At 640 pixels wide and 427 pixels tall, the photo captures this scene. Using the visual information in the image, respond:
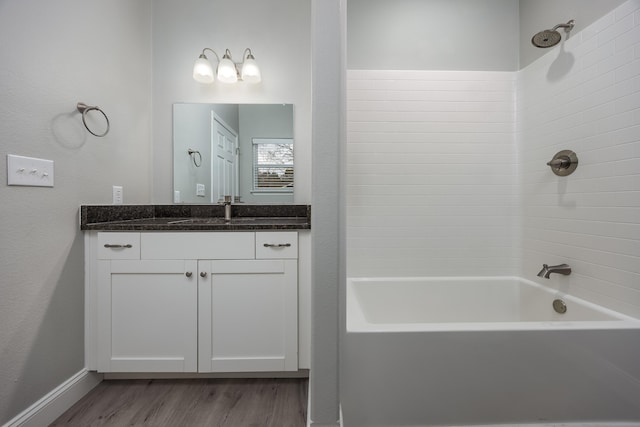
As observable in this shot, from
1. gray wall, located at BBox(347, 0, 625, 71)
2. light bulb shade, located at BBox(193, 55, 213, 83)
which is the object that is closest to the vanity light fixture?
light bulb shade, located at BBox(193, 55, 213, 83)

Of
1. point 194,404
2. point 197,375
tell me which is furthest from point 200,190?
point 194,404

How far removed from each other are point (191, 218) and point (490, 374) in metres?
1.96

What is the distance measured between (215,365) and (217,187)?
117cm

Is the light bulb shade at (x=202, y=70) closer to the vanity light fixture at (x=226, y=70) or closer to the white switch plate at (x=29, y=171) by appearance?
the vanity light fixture at (x=226, y=70)

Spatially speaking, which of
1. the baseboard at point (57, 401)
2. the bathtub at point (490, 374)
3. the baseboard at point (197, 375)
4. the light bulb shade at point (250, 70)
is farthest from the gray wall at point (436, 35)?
Answer: the baseboard at point (57, 401)

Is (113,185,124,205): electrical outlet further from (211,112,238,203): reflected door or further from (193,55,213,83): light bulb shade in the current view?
(193,55,213,83): light bulb shade

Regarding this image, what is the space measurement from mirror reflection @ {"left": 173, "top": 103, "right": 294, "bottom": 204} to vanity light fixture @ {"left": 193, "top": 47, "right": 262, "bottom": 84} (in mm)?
Result: 174

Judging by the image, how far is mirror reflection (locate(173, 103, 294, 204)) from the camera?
2.17 m

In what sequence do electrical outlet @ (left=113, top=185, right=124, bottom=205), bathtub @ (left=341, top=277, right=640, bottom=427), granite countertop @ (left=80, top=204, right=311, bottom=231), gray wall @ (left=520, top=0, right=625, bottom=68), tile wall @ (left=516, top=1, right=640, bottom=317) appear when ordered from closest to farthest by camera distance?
1. bathtub @ (left=341, top=277, right=640, bottom=427)
2. tile wall @ (left=516, top=1, right=640, bottom=317)
3. gray wall @ (left=520, top=0, right=625, bottom=68)
4. granite countertop @ (left=80, top=204, right=311, bottom=231)
5. electrical outlet @ (left=113, top=185, right=124, bottom=205)

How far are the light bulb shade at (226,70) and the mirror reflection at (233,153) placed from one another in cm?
18

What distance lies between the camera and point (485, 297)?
6.45 feet

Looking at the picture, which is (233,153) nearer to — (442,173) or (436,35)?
(442,173)

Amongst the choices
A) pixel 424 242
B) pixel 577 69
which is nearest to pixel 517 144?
pixel 577 69

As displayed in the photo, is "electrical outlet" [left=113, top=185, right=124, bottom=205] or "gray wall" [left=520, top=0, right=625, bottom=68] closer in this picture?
"gray wall" [left=520, top=0, right=625, bottom=68]
